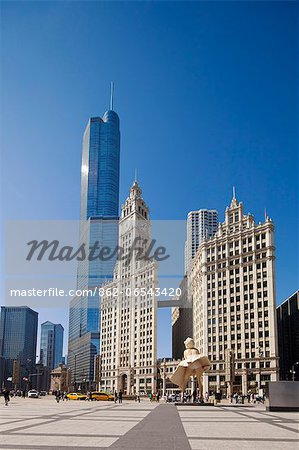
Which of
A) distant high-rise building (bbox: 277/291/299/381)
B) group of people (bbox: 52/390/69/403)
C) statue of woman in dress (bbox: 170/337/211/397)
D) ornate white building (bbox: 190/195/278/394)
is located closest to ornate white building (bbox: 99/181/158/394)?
ornate white building (bbox: 190/195/278/394)

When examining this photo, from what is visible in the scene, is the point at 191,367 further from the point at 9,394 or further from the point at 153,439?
the point at 153,439

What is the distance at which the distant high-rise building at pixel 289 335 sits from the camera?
134000 millimetres

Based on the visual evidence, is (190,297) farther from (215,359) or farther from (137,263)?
(215,359)

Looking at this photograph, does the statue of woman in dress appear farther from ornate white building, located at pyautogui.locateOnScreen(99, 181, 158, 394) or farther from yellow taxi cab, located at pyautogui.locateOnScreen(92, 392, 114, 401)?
ornate white building, located at pyautogui.locateOnScreen(99, 181, 158, 394)

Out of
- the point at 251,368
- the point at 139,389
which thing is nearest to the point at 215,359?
the point at 251,368

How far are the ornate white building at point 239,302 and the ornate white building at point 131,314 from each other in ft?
64.2

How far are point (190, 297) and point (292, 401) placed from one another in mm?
122912

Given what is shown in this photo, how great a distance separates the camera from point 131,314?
5876 inches

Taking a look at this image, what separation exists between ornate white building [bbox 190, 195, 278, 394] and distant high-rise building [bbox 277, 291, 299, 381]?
24.9 meters

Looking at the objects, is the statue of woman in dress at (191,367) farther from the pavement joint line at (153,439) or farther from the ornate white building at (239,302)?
the ornate white building at (239,302)

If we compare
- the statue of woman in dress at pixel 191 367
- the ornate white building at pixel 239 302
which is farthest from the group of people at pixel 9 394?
the ornate white building at pixel 239 302

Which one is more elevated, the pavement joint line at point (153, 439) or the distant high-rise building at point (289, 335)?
the distant high-rise building at point (289, 335)

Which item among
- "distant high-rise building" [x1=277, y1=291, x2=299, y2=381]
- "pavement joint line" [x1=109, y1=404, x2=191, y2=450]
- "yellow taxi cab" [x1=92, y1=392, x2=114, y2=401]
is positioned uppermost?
"distant high-rise building" [x1=277, y1=291, x2=299, y2=381]

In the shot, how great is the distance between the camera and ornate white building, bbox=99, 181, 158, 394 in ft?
456
